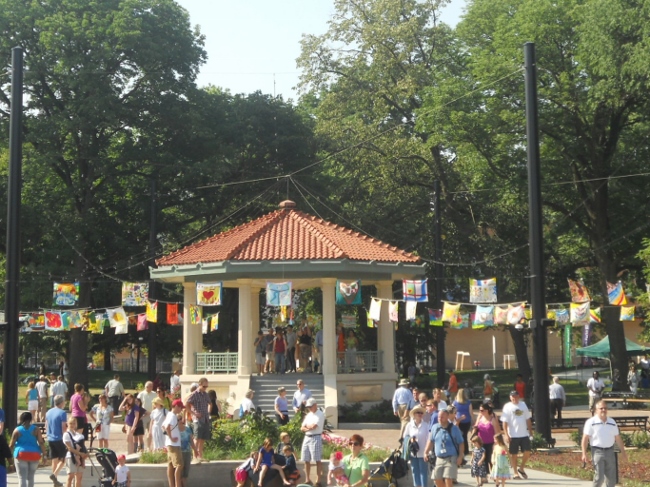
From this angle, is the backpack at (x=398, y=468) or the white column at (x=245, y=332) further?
the white column at (x=245, y=332)

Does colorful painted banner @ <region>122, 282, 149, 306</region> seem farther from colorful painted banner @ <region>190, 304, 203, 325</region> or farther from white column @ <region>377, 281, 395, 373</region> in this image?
white column @ <region>377, 281, 395, 373</region>

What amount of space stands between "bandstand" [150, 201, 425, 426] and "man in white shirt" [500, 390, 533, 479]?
1006cm

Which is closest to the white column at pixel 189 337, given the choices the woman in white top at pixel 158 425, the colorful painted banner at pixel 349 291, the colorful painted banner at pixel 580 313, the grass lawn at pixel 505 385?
the colorful painted banner at pixel 349 291

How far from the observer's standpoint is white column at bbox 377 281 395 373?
30391 mm

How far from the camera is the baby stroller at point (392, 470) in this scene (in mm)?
16266

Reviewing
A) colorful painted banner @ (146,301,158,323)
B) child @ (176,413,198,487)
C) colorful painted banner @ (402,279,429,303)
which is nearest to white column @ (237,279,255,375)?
colorful painted banner @ (146,301,158,323)

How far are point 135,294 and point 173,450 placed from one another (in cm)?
1658

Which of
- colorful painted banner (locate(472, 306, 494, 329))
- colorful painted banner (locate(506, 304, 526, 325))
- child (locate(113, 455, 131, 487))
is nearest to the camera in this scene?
child (locate(113, 455, 131, 487))

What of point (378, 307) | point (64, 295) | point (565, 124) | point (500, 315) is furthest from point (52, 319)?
point (565, 124)

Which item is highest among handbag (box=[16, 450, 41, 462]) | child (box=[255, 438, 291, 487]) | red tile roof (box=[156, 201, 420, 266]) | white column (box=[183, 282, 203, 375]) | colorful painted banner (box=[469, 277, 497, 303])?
red tile roof (box=[156, 201, 420, 266])

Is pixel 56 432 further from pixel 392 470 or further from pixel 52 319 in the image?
pixel 52 319

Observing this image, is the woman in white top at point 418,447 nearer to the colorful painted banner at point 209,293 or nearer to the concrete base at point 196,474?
the concrete base at point 196,474

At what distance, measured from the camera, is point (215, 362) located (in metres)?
30.4

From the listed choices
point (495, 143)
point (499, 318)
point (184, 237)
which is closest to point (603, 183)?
point (495, 143)
